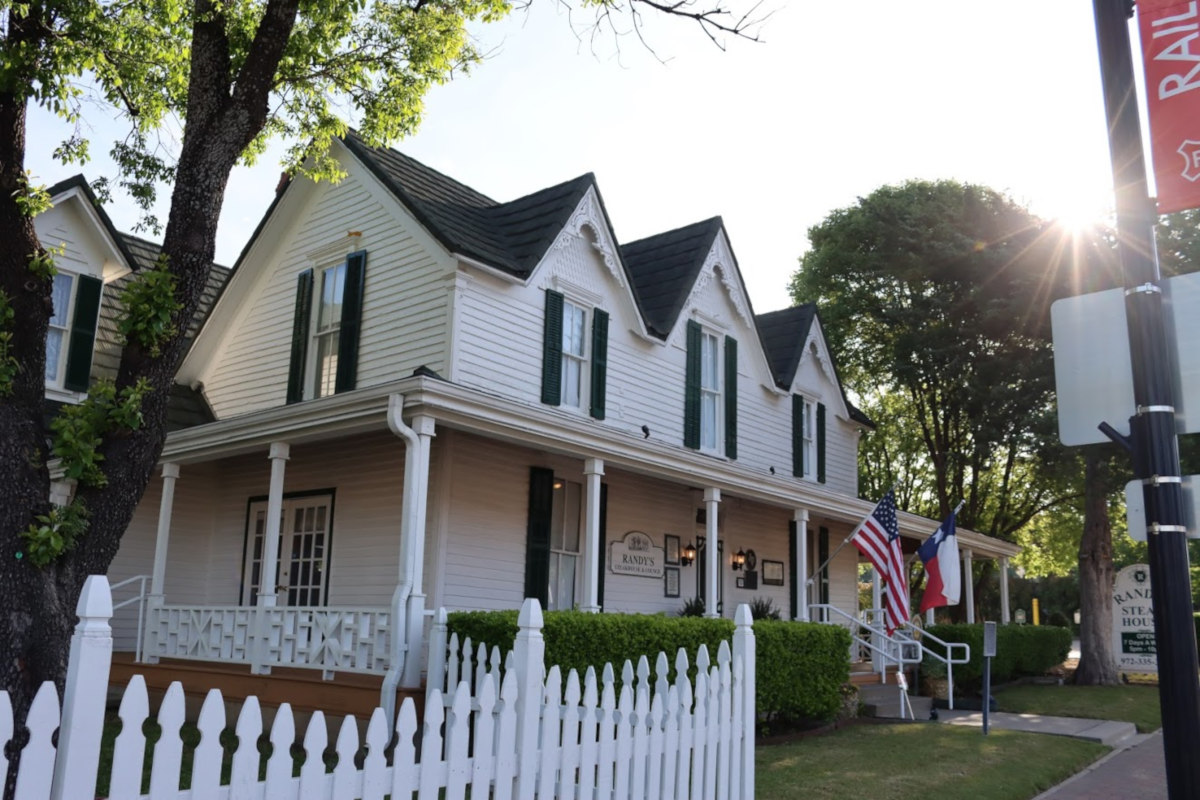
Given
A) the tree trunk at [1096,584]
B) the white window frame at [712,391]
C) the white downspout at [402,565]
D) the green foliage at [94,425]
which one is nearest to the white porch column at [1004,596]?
the tree trunk at [1096,584]

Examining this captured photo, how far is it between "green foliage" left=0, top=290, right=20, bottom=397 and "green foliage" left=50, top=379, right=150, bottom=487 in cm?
34

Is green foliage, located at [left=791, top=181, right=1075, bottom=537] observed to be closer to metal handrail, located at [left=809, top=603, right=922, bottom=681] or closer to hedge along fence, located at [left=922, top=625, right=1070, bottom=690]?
hedge along fence, located at [left=922, top=625, right=1070, bottom=690]

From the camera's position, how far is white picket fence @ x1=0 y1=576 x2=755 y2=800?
3.18m

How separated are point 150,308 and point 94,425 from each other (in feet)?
2.65

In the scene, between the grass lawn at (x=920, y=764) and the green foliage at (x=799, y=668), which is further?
the green foliage at (x=799, y=668)

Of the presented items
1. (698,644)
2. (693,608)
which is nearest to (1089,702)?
(693,608)

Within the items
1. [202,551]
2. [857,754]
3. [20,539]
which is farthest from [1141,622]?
[20,539]

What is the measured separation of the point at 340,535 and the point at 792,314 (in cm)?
1157

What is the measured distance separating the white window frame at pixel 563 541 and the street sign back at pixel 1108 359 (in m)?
11.0

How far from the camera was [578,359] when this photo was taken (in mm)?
15633

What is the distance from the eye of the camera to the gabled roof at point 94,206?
15.6 metres

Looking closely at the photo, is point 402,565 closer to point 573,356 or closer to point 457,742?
point 573,356

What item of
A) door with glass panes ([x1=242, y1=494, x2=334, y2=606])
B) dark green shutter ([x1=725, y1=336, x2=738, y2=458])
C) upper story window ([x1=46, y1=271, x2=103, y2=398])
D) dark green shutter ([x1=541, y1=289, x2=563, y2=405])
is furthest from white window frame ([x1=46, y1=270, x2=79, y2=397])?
dark green shutter ([x1=725, y1=336, x2=738, y2=458])

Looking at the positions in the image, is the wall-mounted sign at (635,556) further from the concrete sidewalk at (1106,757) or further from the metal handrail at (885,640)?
the concrete sidewalk at (1106,757)
